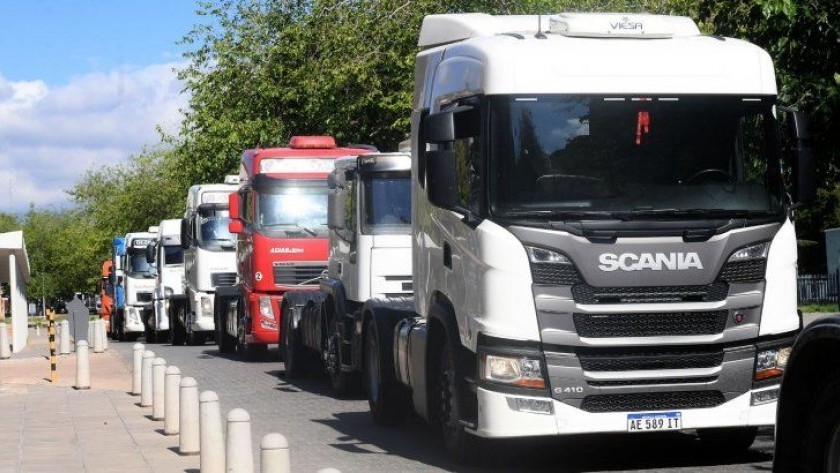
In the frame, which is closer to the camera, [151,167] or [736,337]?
[736,337]

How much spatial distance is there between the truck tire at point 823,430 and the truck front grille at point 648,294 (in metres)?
4.39

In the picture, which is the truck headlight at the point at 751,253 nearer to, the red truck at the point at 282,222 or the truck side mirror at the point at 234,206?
the red truck at the point at 282,222

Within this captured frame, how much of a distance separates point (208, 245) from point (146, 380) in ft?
47.1

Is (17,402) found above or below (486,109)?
below

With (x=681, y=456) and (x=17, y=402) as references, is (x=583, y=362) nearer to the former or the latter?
(x=681, y=456)

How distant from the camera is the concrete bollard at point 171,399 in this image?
47.4ft

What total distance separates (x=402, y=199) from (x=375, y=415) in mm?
3935

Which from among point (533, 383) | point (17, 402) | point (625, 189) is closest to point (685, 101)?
point (625, 189)

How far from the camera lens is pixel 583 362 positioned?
10891 mm

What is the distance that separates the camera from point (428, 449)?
13242mm

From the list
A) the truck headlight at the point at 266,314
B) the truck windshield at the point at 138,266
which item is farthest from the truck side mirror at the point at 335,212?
the truck windshield at the point at 138,266

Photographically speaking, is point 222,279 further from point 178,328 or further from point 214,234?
point 178,328

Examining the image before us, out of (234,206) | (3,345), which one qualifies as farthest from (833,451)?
(3,345)

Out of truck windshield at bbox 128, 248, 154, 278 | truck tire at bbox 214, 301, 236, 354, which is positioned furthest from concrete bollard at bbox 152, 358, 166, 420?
truck windshield at bbox 128, 248, 154, 278
